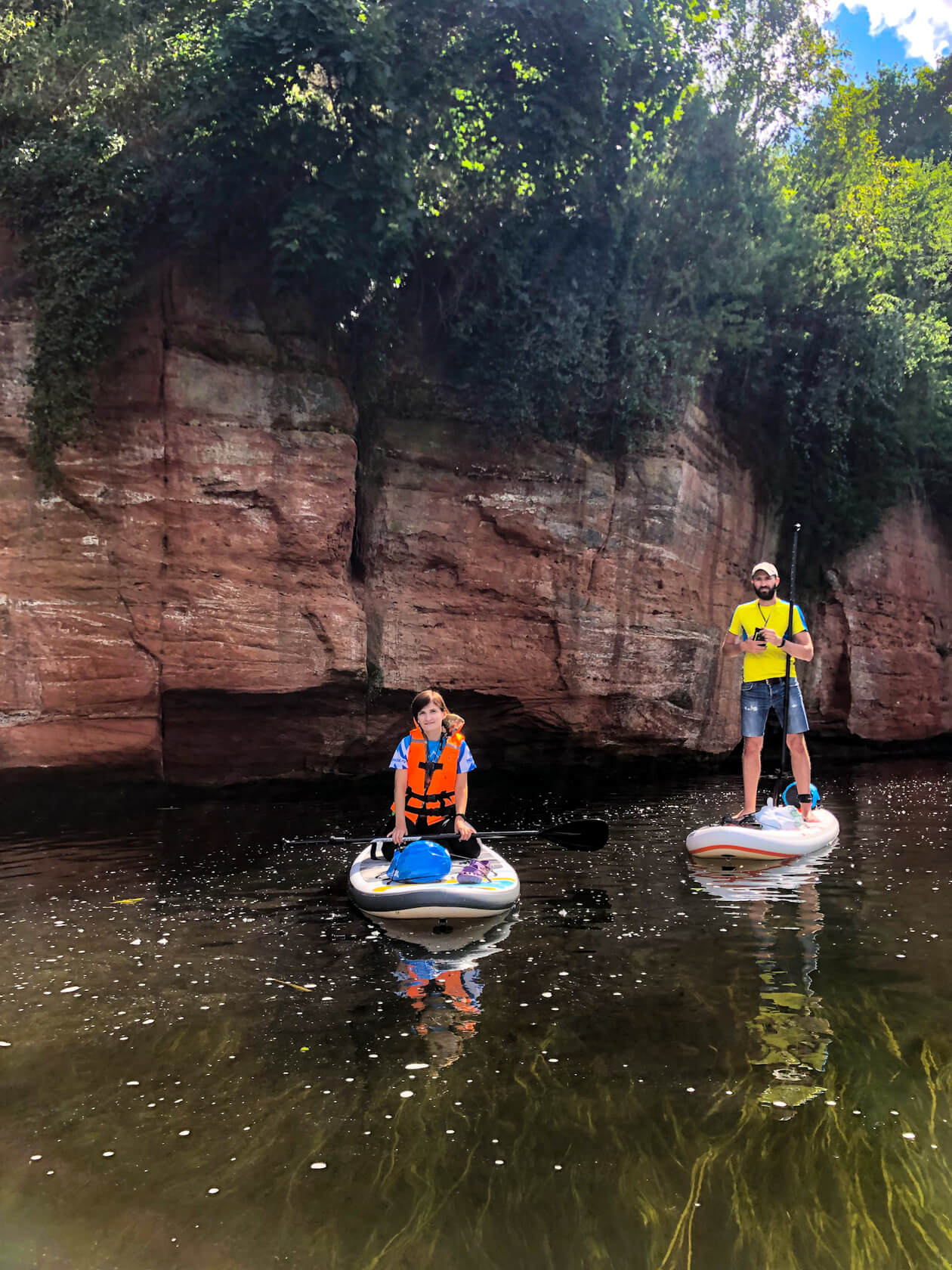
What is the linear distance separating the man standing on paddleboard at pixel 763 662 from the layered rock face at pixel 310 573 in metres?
5.39

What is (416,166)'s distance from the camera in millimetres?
12125

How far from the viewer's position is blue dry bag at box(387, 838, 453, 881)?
636 cm

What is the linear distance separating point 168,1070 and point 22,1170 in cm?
80

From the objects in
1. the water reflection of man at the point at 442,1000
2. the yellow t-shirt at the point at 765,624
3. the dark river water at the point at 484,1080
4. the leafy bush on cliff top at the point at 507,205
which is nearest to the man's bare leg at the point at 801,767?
the yellow t-shirt at the point at 765,624

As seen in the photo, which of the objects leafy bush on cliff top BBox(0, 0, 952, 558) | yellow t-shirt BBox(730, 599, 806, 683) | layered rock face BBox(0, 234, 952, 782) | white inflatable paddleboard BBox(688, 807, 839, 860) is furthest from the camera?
layered rock face BBox(0, 234, 952, 782)

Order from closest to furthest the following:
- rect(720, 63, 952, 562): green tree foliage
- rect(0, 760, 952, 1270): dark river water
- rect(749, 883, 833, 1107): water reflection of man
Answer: rect(0, 760, 952, 1270): dark river water → rect(749, 883, 833, 1107): water reflection of man → rect(720, 63, 952, 562): green tree foliage

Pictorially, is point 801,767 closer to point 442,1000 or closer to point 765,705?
point 765,705

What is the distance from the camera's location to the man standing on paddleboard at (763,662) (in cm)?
826

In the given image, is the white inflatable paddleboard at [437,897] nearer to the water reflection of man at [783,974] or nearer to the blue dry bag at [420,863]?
the blue dry bag at [420,863]

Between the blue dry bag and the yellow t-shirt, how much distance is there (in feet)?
11.4

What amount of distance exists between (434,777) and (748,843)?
2.72m

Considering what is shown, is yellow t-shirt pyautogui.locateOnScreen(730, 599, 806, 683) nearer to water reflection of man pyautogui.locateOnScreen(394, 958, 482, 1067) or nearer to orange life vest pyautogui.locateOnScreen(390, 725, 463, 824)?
orange life vest pyautogui.locateOnScreen(390, 725, 463, 824)

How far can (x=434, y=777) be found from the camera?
709cm

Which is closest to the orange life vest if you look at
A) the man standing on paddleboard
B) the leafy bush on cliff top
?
the man standing on paddleboard
